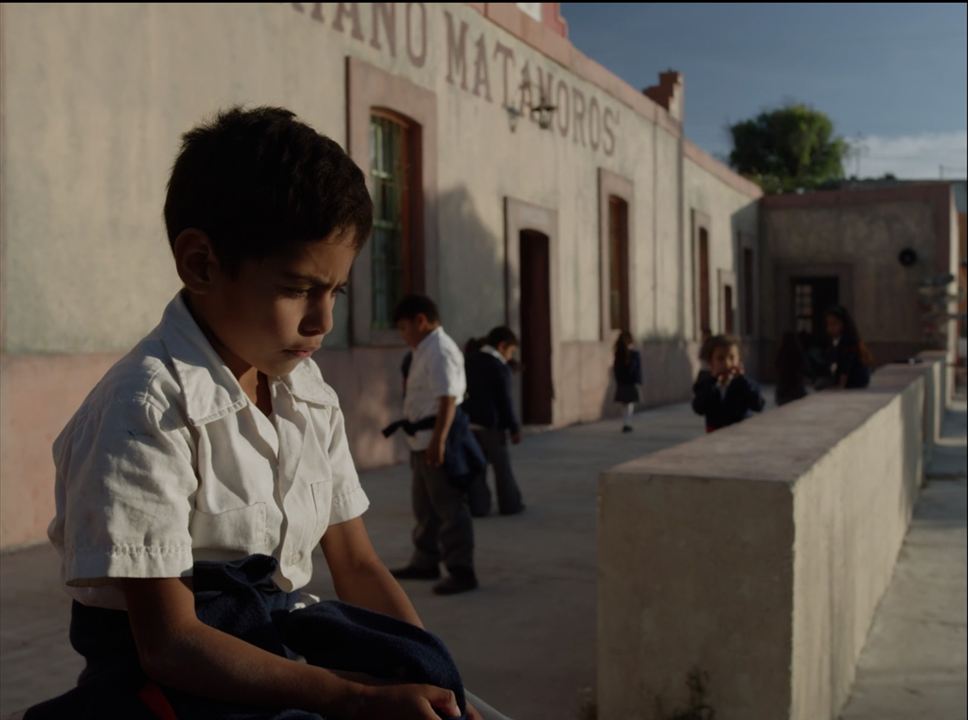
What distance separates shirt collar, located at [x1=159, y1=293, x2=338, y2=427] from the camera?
1.41 meters

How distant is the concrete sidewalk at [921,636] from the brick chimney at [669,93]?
12.4 meters

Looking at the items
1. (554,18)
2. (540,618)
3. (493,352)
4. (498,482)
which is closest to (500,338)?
(493,352)

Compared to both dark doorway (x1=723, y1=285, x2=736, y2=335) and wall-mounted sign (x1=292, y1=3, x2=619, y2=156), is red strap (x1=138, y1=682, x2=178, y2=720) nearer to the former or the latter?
wall-mounted sign (x1=292, y1=3, x2=619, y2=156)

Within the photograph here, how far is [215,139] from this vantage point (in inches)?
56.6

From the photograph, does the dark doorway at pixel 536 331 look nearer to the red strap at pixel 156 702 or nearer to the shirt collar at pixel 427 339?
the shirt collar at pixel 427 339

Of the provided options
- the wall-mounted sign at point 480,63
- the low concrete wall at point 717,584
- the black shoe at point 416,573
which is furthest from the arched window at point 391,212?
the low concrete wall at point 717,584

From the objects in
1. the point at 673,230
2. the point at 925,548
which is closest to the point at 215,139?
the point at 925,548

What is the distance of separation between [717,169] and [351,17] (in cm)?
1445

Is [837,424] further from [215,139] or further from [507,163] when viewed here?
[507,163]

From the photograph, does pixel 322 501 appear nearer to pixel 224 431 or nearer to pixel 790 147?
pixel 224 431

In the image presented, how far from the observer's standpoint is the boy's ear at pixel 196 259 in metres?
1.44

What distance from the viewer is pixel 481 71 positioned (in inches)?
473

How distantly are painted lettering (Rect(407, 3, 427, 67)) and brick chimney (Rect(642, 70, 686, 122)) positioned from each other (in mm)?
9605

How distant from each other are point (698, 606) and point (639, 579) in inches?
7.4
